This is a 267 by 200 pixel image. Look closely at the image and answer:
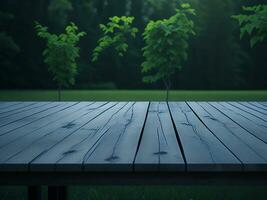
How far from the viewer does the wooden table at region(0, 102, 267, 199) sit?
190 cm

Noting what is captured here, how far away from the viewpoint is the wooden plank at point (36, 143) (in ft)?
6.32

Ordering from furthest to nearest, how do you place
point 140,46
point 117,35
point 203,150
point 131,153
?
point 140,46, point 117,35, point 203,150, point 131,153

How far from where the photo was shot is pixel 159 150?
7.39 feet

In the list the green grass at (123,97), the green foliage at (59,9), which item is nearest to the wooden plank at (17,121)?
the green grass at (123,97)

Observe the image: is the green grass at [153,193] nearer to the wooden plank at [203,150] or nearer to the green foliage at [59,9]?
the wooden plank at [203,150]

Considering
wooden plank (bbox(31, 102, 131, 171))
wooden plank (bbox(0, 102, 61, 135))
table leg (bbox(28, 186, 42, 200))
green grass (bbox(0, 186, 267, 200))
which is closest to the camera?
wooden plank (bbox(31, 102, 131, 171))

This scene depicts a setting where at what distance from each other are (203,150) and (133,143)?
0.44 m

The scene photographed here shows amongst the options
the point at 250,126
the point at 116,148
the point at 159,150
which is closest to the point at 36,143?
the point at 116,148

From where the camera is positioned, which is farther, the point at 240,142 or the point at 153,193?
the point at 153,193

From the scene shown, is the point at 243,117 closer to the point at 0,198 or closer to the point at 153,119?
the point at 153,119

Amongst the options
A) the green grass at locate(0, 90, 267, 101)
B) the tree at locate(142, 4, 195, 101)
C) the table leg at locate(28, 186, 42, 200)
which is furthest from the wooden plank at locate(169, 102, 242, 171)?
the green grass at locate(0, 90, 267, 101)

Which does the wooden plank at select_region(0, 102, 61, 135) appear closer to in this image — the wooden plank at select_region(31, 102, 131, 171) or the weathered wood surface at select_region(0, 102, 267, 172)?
the weathered wood surface at select_region(0, 102, 267, 172)

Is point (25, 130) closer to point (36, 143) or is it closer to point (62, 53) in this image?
point (36, 143)

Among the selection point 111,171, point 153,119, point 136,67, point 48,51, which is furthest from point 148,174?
point 136,67
